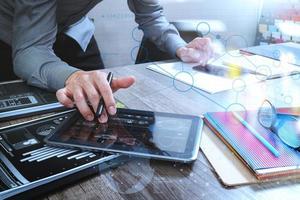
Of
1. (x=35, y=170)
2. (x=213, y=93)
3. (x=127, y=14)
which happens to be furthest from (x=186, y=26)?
(x=35, y=170)

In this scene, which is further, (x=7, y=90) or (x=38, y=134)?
(x=7, y=90)

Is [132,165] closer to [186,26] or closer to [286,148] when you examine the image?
[286,148]

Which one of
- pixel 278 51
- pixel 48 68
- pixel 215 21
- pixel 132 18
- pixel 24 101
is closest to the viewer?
pixel 24 101

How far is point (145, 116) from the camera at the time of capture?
0.55m

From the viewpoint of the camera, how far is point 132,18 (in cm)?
154

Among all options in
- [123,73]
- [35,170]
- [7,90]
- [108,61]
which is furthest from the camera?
[108,61]

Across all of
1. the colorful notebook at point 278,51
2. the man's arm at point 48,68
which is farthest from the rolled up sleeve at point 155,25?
the man's arm at point 48,68

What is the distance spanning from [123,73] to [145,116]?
35 centimetres

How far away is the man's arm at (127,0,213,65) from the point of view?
3.14 feet
